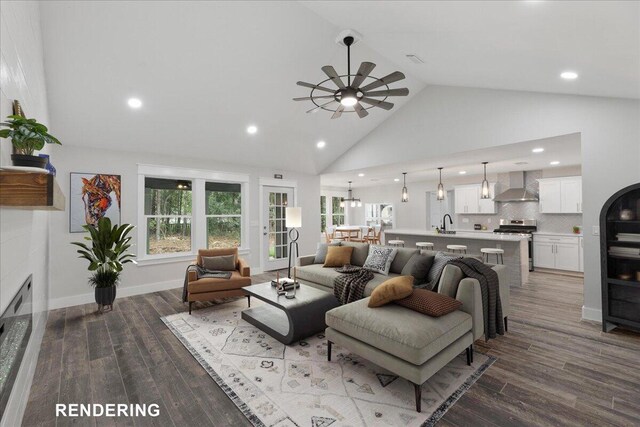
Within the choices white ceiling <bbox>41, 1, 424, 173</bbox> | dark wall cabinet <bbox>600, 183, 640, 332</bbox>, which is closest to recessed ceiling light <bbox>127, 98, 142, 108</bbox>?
white ceiling <bbox>41, 1, 424, 173</bbox>

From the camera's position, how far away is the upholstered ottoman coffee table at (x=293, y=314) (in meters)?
3.10

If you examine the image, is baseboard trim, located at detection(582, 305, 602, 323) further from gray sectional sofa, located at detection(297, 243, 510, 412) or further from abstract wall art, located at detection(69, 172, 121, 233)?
abstract wall art, located at detection(69, 172, 121, 233)

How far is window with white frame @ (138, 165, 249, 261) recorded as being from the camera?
5.29m

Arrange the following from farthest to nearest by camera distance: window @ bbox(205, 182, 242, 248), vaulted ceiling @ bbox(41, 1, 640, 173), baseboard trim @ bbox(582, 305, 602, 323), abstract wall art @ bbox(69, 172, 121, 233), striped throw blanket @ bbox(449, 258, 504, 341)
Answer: window @ bbox(205, 182, 242, 248) → abstract wall art @ bbox(69, 172, 121, 233) → baseboard trim @ bbox(582, 305, 602, 323) → striped throw blanket @ bbox(449, 258, 504, 341) → vaulted ceiling @ bbox(41, 1, 640, 173)

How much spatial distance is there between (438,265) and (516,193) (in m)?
5.23

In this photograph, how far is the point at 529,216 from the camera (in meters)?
7.45

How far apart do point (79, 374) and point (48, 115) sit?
3.37 m

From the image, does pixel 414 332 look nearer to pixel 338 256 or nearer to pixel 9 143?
pixel 338 256

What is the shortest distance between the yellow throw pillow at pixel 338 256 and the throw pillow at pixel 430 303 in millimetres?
2078

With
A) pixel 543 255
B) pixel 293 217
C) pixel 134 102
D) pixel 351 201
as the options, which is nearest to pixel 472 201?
pixel 543 255

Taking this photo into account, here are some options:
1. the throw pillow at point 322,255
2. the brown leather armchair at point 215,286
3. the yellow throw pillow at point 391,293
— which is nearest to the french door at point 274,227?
the throw pillow at point 322,255

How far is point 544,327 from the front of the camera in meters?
3.51

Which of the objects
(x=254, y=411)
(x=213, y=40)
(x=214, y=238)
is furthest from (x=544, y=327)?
(x=214, y=238)

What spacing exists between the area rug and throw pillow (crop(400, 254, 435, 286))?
1075mm
